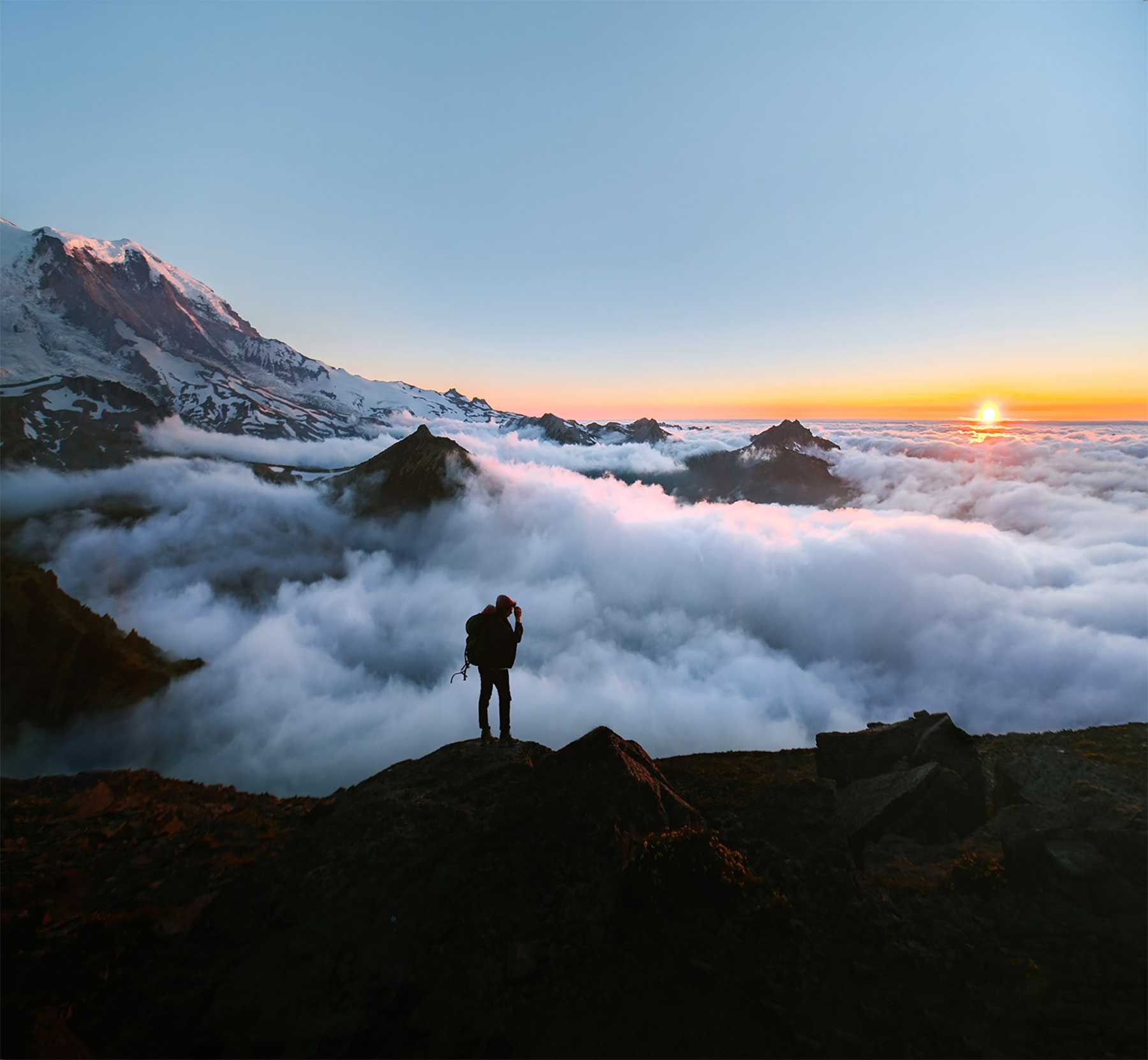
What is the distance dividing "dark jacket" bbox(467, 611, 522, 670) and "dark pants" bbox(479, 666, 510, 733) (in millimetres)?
233

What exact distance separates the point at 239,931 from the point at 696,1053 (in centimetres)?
890

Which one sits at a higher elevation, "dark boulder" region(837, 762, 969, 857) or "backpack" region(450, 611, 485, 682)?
"backpack" region(450, 611, 485, 682)

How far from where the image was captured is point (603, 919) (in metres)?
9.05

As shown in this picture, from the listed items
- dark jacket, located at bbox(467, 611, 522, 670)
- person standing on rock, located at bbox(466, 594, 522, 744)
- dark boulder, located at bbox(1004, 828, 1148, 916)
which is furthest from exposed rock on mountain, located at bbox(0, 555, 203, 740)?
dark boulder, located at bbox(1004, 828, 1148, 916)

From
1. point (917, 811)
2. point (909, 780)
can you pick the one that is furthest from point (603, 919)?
point (909, 780)

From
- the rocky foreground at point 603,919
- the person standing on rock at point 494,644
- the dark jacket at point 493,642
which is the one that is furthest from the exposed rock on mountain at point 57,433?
the dark jacket at point 493,642

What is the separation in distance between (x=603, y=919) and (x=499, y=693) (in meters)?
7.08

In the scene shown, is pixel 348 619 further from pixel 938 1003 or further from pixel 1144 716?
pixel 1144 716

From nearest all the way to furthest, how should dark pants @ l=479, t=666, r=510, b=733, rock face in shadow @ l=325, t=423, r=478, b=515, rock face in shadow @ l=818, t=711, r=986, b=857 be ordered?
rock face in shadow @ l=818, t=711, r=986, b=857, dark pants @ l=479, t=666, r=510, b=733, rock face in shadow @ l=325, t=423, r=478, b=515

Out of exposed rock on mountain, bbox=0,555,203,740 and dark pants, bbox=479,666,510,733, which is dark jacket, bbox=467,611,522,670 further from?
exposed rock on mountain, bbox=0,555,203,740

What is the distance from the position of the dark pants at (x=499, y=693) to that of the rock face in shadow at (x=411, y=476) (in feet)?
425

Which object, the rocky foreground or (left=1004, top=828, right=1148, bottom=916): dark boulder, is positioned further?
(left=1004, top=828, right=1148, bottom=916): dark boulder

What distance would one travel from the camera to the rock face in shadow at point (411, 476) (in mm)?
137500

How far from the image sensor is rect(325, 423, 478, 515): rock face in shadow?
137500 millimetres
